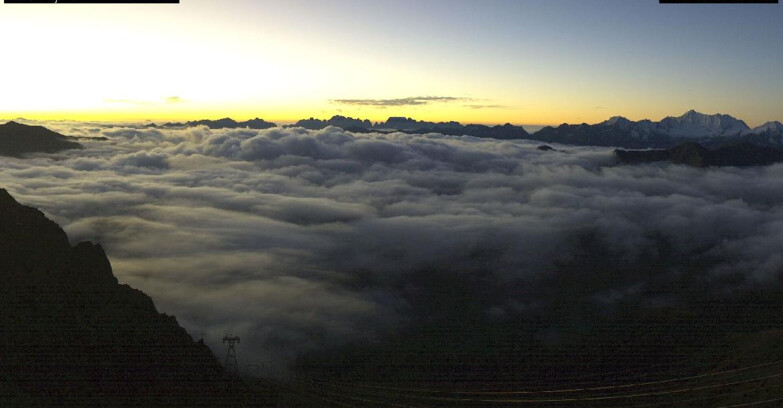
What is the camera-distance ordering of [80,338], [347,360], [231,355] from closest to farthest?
[80,338]
[231,355]
[347,360]

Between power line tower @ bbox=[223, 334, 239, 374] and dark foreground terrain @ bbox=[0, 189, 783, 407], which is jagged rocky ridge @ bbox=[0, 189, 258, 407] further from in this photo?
power line tower @ bbox=[223, 334, 239, 374]

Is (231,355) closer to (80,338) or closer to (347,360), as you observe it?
(80,338)

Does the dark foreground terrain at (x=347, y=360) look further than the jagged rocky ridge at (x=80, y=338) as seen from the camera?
Yes

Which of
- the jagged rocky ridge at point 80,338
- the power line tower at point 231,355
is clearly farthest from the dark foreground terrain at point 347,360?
the power line tower at point 231,355

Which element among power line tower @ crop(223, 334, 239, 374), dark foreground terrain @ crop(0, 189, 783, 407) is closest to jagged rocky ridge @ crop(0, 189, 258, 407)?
dark foreground terrain @ crop(0, 189, 783, 407)

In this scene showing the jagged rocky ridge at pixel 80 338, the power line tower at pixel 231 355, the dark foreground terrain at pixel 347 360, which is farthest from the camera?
the power line tower at pixel 231 355

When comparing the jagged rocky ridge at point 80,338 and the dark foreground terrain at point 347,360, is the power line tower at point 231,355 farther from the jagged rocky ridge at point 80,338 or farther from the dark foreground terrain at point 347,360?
the jagged rocky ridge at point 80,338

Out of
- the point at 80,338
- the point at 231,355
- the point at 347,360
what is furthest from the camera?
the point at 347,360

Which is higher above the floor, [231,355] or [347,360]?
[231,355]

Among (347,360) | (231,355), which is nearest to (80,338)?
(231,355)
